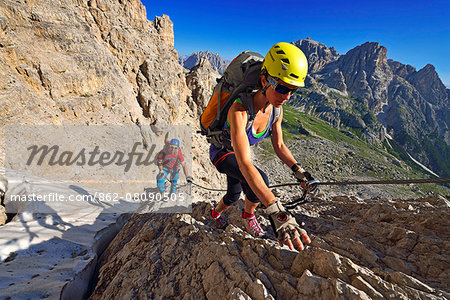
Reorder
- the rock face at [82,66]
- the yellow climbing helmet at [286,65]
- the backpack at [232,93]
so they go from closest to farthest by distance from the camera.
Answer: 1. the yellow climbing helmet at [286,65]
2. the backpack at [232,93]
3. the rock face at [82,66]

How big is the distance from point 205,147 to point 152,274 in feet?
154

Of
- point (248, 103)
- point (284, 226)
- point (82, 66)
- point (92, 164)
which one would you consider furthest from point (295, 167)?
point (82, 66)

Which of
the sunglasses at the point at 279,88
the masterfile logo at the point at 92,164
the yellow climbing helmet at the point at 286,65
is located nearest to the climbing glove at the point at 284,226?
the sunglasses at the point at 279,88

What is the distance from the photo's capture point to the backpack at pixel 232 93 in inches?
158

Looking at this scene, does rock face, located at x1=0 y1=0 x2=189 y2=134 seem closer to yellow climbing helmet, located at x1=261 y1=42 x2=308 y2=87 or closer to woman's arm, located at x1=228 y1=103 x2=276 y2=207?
woman's arm, located at x1=228 y1=103 x2=276 y2=207

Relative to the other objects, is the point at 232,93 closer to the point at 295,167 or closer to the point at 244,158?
the point at 244,158

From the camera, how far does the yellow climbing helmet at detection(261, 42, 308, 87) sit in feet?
11.5

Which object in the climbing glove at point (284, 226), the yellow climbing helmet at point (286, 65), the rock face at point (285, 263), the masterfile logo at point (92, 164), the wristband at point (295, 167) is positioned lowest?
the masterfile logo at point (92, 164)

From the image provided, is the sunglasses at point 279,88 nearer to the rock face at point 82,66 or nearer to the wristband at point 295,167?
the wristband at point 295,167

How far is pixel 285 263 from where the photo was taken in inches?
146

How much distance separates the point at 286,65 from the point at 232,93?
3.84 ft

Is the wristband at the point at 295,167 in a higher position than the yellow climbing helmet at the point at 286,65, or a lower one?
lower

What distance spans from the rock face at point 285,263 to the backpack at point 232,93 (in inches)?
91.6

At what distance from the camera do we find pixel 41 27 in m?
26.3
